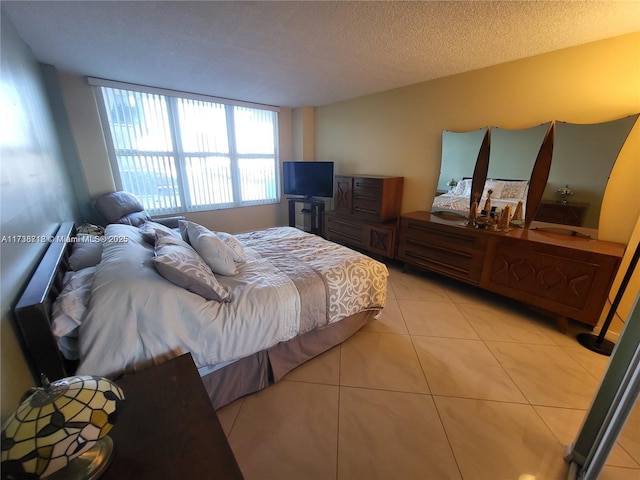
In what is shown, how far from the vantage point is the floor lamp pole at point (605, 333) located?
1.77 metres

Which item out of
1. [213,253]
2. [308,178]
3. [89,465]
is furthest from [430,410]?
[308,178]

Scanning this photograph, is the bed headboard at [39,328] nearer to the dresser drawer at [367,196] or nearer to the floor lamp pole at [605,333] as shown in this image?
the dresser drawer at [367,196]

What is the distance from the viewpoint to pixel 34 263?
1.06 m

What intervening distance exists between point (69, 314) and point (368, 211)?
9.71 feet

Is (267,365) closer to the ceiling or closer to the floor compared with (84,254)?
closer to the floor

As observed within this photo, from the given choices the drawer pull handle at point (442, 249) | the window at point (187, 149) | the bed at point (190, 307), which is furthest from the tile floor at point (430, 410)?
the window at point (187, 149)

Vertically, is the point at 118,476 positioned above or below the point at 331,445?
above

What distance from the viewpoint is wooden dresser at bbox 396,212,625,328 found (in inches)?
73.2

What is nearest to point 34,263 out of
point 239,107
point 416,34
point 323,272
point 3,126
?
point 3,126

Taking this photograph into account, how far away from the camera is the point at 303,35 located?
1885 millimetres

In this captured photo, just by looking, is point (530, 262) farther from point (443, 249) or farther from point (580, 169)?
point (580, 169)

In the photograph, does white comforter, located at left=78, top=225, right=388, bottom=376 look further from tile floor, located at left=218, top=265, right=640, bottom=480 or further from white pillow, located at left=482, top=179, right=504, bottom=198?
white pillow, located at left=482, top=179, right=504, bottom=198

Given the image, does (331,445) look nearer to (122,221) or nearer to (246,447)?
(246,447)

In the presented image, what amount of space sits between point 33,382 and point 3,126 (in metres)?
1.04
